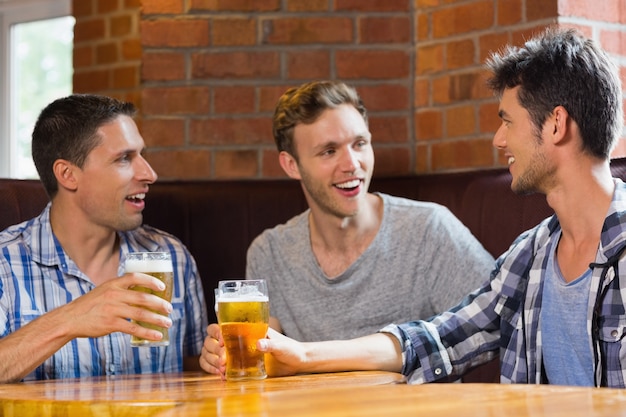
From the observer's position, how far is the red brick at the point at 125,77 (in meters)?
3.76

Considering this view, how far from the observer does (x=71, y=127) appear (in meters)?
2.72

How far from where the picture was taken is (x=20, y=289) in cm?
245

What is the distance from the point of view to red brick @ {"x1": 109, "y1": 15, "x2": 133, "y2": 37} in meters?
3.83

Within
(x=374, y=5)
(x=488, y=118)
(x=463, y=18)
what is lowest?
(x=488, y=118)

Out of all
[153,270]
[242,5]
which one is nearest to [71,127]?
[153,270]

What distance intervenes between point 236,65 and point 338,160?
85 cm

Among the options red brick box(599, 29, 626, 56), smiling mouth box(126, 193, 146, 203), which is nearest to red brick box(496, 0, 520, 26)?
red brick box(599, 29, 626, 56)

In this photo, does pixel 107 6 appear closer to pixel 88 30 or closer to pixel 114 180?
pixel 88 30

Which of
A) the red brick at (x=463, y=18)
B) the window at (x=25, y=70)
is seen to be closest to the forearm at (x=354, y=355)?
the red brick at (x=463, y=18)

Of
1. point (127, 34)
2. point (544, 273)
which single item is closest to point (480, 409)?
point (544, 273)

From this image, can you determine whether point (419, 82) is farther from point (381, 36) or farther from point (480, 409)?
point (480, 409)

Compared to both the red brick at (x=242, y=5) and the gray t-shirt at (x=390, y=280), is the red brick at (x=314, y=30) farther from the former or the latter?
the gray t-shirt at (x=390, y=280)

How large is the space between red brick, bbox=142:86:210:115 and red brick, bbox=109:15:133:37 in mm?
459

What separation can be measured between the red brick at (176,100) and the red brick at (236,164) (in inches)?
6.9
